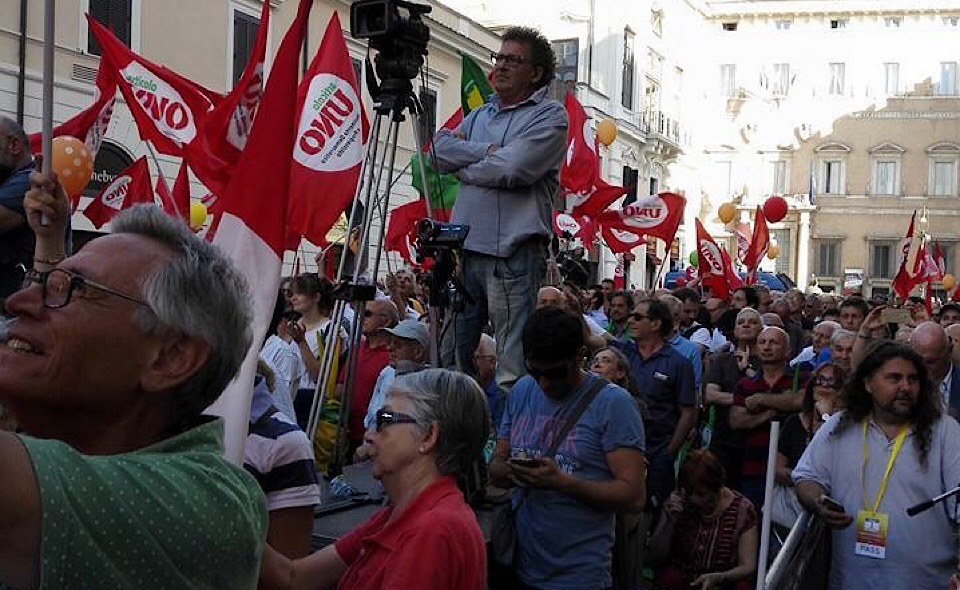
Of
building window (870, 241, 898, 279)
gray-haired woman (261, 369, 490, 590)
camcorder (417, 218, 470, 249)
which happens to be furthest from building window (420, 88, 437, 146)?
building window (870, 241, 898, 279)

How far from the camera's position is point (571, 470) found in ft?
13.2

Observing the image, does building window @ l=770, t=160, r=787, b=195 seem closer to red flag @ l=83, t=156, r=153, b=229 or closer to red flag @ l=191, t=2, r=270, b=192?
red flag @ l=83, t=156, r=153, b=229

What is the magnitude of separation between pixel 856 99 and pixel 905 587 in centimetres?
5451

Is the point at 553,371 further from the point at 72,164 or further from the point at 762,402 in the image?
the point at 72,164

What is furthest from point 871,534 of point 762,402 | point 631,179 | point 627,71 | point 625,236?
point 631,179

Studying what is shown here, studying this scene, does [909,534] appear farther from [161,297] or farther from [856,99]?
[856,99]

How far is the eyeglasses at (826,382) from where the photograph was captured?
599 cm

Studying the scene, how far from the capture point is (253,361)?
108 inches

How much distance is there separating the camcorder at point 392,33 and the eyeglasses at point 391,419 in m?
1.91

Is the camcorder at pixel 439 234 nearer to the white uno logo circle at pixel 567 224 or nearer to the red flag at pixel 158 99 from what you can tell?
the red flag at pixel 158 99

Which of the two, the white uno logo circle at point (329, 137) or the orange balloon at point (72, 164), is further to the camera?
the white uno logo circle at point (329, 137)

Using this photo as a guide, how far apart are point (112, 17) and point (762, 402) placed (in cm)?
1481

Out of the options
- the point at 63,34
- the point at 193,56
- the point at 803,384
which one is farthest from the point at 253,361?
the point at 193,56

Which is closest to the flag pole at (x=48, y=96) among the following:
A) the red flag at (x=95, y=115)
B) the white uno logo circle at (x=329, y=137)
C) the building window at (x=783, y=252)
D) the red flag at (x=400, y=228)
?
the white uno logo circle at (x=329, y=137)
